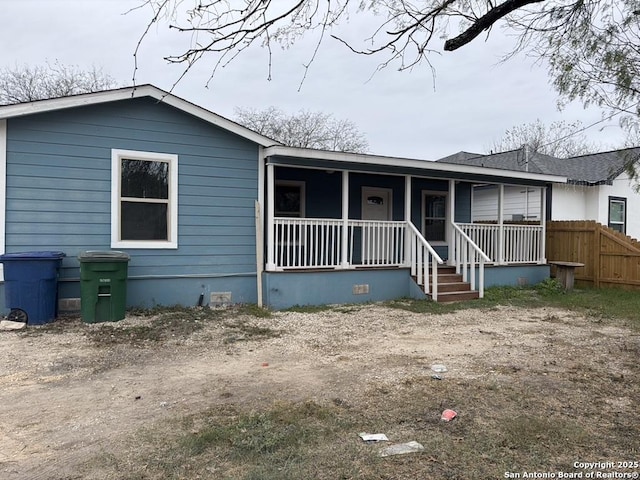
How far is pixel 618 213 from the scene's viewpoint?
15141mm

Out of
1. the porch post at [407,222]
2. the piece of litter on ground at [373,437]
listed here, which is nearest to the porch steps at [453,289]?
the porch post at [407,222]

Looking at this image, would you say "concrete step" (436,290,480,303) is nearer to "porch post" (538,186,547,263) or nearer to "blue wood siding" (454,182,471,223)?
"porch post" (538,186,547,263)

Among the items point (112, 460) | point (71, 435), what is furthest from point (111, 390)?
point (112, 460)

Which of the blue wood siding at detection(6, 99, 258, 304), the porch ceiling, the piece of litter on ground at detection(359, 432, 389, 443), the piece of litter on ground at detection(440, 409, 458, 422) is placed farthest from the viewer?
the porch ceiling

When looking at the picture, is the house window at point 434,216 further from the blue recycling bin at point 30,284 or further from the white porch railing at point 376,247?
the blue recycling bin at point 30,284

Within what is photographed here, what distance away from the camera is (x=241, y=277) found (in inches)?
317

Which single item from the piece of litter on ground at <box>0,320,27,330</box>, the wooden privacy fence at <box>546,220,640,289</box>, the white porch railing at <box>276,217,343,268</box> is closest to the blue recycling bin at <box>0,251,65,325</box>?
the piece of litter on ground at <box>0,320,27,330</box>

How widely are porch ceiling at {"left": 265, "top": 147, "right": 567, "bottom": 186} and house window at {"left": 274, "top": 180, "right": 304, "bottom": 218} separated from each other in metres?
1.53

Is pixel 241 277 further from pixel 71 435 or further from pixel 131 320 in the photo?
pixel 71 435

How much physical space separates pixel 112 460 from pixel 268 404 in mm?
1195

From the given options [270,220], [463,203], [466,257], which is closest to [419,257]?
[466,257]

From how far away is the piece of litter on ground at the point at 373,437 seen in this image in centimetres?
287

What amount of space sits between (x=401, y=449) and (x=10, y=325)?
5598 mm

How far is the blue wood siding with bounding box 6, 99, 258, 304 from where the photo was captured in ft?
21.8
